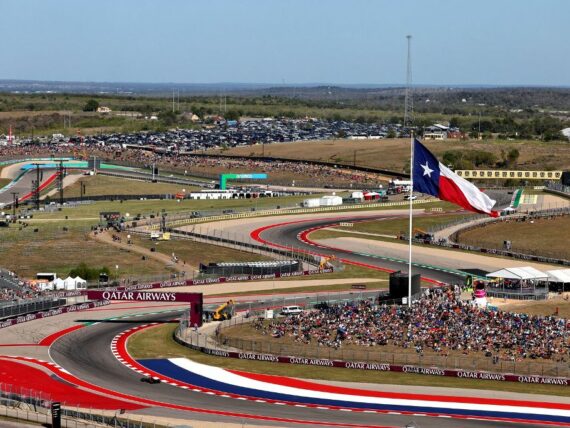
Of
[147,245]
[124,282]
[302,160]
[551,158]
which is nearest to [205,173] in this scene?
[302,160]

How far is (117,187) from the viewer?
169875 millimetres

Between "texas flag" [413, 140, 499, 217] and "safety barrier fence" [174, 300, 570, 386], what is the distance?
9.75 meters

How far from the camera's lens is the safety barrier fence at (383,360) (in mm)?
59344

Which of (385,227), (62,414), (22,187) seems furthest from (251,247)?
(22,187)

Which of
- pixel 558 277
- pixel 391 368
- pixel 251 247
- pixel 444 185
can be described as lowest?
pixel 251 247

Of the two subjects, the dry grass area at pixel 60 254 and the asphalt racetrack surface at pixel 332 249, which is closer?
the asphalt racetrack surface at pixel 332 249

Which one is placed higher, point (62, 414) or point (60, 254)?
point (62, 414)

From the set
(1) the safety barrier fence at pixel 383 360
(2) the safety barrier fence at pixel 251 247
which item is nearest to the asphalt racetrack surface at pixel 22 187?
(2) the safety barrier fence at pixel 251 247

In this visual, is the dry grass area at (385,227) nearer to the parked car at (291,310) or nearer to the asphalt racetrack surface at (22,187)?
the parked car at (291,310)

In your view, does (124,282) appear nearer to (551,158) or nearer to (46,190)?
(46,190)

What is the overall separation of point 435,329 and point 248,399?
49.0 feet

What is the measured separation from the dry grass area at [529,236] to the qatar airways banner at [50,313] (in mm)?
45261

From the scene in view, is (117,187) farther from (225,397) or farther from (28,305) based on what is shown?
(225,397)

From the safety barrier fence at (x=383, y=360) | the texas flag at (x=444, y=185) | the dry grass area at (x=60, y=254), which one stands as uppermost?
the texas flag at (x=444, y=185)
